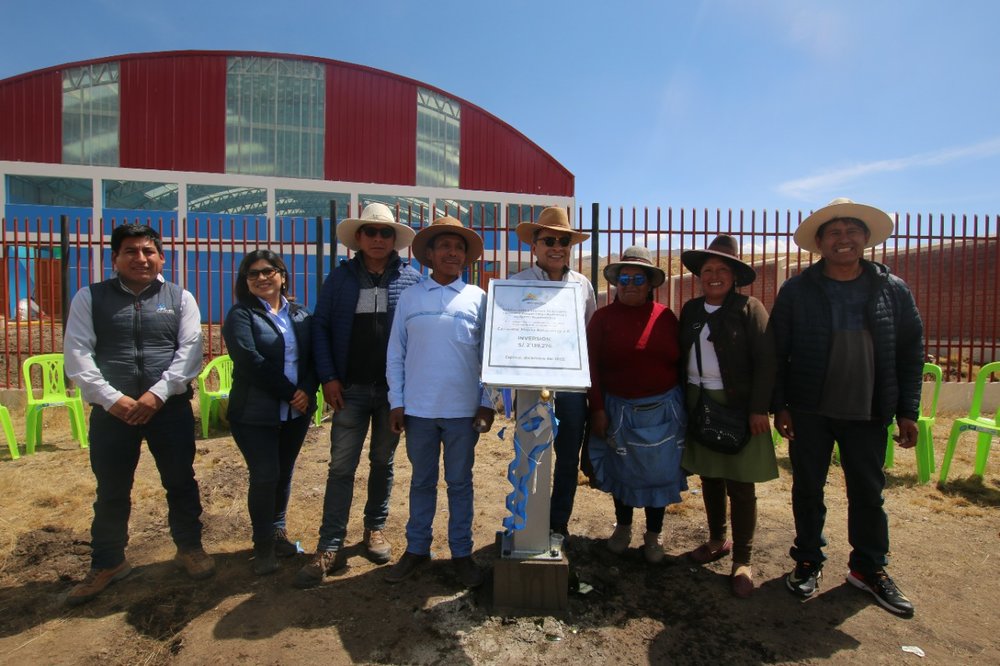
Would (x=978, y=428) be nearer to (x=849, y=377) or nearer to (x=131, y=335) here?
(x=849, y=377)

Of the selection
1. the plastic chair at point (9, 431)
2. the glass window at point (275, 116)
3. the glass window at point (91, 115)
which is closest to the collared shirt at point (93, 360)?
the plastic chair at point (9, 431)

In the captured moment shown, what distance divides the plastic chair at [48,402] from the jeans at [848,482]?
616cm

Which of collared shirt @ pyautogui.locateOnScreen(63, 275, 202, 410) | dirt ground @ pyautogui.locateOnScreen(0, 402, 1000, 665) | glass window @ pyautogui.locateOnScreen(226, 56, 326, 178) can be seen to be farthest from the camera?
glass window @ pyautogui.locateOnScreen(226, 56, 326, 178)

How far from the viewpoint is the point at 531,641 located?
8.14 feet

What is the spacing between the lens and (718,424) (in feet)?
9.43

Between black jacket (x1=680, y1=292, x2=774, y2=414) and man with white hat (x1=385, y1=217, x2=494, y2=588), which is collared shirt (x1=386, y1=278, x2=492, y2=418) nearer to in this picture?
man with white hat (x1=385, y1=217, x2=494, y2=588)

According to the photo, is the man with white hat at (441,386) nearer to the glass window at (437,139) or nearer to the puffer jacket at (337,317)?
the puffer jacket at (337,317)

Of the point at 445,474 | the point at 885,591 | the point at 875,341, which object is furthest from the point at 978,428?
the point at 445,474

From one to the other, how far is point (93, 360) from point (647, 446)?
278cm

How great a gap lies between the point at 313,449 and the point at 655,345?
3.93 meters

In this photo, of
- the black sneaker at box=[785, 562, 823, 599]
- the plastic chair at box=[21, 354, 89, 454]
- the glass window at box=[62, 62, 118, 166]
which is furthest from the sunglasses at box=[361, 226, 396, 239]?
the glass window at box=[62, 62, 118, 166]

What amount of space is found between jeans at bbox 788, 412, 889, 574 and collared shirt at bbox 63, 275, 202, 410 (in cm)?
309

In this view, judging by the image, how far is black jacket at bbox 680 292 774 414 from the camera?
2.82 metres

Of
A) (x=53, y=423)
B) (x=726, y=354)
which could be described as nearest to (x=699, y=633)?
(x=726, y=354)
